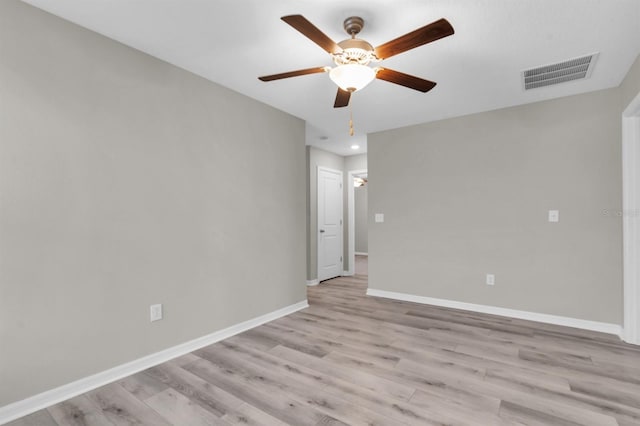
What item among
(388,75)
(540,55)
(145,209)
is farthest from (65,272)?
(540,55)

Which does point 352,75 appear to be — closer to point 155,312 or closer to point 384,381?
point 384,381

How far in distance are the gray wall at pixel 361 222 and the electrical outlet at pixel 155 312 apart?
835 cm

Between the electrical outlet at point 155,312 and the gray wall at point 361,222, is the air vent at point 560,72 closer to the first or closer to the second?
the electrical outlet at point 155,312

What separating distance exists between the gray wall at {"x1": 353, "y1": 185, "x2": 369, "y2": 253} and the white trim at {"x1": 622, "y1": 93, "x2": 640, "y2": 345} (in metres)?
7.64

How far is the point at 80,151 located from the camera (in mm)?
2131

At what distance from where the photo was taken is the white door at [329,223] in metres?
5.63

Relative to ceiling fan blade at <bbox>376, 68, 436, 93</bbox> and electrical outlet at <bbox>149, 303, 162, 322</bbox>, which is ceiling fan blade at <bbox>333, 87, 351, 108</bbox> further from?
electrical outlet at <bbox>149, 303, 162, 322</bbox>

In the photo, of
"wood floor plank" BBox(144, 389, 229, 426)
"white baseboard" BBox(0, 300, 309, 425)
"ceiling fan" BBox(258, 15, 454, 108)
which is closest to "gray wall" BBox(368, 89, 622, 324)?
"ceiling fan" BBox(258, 15, 454, 108)

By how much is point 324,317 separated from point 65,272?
249 cm

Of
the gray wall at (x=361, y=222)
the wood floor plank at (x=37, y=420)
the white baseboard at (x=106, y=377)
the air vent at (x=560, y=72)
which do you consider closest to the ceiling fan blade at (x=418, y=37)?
the air vent at (x=560, y=72)

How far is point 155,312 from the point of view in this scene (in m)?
2.54

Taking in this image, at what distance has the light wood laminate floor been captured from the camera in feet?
6.03

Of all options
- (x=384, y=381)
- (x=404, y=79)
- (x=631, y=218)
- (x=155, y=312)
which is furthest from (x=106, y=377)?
(x=631, y=218)

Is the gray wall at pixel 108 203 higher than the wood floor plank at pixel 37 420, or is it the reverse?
the gray wall at pixel 108 203
